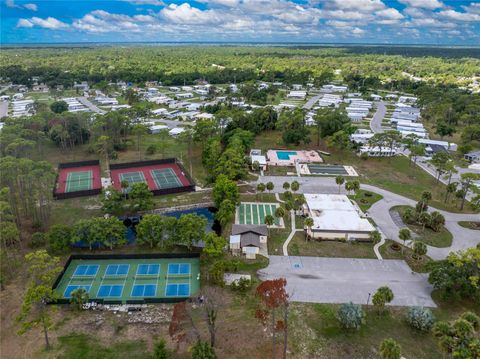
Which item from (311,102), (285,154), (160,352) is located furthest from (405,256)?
(311,102)

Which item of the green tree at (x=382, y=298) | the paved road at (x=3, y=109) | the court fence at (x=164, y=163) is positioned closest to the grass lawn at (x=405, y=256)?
the green tree at (x=382, y=298)

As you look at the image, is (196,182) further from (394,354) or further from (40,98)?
(40,98)

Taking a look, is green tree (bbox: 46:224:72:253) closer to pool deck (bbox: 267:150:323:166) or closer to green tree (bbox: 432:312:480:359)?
green tree (bbox: 432:312:480:359)

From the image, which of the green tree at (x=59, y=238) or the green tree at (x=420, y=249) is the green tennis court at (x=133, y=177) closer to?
the green tree at (x=59, y=238)

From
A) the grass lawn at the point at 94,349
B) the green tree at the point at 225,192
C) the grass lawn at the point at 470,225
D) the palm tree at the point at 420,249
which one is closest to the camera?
the grass lawn at the point at 94,349

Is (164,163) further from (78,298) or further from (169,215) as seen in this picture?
(78,298)
